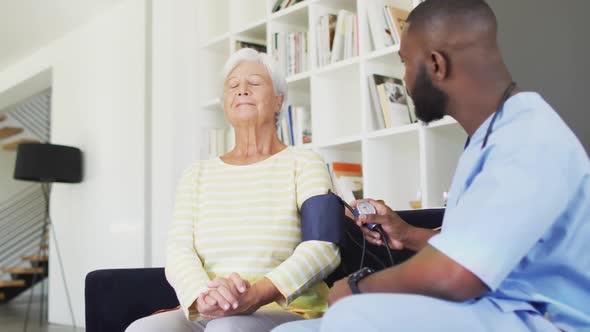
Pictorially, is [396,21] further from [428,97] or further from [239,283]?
[428,97]

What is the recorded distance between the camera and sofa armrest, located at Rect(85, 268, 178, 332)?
184 cm

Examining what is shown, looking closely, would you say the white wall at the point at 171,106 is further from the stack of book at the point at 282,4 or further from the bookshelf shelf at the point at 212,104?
the stack of book at the point at 282,4

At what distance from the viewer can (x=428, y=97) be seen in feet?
3.72

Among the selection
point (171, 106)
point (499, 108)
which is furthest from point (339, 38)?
point (499, 108)

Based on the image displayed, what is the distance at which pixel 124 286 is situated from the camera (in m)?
1.89

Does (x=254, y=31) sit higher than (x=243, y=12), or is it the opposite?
(x=243, y=12)

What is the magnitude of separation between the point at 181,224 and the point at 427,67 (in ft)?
3.06

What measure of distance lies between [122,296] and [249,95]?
26.8 inches

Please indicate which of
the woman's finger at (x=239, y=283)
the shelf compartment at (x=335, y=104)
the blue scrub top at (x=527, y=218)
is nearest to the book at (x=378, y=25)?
the shelf compartment at (x=335, y=104)

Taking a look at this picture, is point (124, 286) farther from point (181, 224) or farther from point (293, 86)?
point (293, 86)

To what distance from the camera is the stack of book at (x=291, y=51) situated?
3758mm

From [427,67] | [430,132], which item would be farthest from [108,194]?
[427,67]

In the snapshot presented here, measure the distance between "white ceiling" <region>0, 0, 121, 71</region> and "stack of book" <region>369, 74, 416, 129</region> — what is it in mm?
2851

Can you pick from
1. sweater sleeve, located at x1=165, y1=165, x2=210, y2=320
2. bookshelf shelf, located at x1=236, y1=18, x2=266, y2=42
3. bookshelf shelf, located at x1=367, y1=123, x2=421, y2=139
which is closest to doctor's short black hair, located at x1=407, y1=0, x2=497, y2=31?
sweater sleeve, located at x1=165, y1=165, x2=210, y2=320
